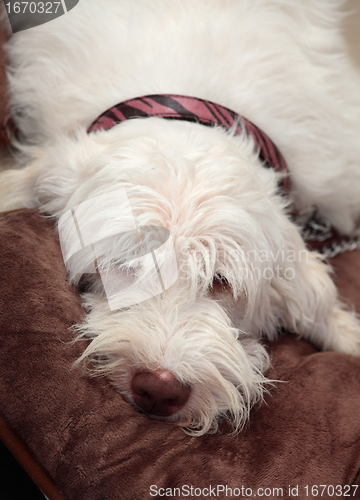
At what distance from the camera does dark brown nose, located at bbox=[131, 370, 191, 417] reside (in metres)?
1.26

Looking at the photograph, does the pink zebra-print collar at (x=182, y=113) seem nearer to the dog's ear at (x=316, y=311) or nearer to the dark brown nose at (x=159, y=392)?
the dog's ear at (x=316, y=311)

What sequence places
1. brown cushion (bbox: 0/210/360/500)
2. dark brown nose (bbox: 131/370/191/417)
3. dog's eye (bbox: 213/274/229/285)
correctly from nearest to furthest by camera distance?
brown cushion (bbox: 0/210/360/500), dark brown nose (bbox: 131/370/191/417), dog's eye (bbox: 213/274/229/285)

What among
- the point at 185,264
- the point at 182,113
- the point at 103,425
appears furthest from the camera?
the point at 182,113

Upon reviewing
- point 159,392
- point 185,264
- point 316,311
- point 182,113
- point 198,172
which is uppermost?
point 182,113

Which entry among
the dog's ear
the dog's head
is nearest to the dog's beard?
the dog's head

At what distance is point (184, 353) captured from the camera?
4.34 ft

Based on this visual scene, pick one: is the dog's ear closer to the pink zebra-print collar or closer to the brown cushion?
the brown cushion

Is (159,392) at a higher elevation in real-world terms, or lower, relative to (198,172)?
lower

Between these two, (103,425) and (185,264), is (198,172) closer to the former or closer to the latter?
(185,264)

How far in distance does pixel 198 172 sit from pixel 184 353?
2.20ft

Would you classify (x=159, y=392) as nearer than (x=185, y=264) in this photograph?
Yes

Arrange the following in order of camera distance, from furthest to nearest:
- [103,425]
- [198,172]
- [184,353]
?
1. [198,172]
2. [184,353]
3. [103,425]

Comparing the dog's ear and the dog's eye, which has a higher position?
the dog's eye

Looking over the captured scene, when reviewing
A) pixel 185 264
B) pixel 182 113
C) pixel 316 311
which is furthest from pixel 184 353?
pixel 182 113
